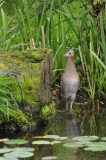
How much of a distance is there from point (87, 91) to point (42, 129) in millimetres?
1775

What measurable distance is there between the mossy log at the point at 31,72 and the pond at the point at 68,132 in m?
0.34

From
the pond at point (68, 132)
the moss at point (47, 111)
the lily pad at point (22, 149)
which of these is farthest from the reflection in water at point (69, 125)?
the lily pad at point (22, 149)

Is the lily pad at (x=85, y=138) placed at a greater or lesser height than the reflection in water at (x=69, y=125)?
lesser

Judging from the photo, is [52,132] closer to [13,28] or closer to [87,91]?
[87,91]

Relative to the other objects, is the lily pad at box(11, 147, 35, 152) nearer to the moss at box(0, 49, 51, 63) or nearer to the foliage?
the foliage

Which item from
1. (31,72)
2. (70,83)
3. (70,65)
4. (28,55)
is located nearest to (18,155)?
(31,72)

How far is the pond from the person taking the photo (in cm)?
326

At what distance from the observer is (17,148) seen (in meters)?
3.35

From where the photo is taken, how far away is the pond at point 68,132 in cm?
326

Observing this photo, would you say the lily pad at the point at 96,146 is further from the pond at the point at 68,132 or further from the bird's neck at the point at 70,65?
the bird's neck at the point at 70,65

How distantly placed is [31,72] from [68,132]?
33.7 inches

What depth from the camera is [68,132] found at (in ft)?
13.4

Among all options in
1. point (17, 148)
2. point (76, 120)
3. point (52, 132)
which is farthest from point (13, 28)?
point (17, 148)

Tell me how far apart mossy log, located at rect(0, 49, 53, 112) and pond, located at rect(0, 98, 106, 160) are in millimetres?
336
